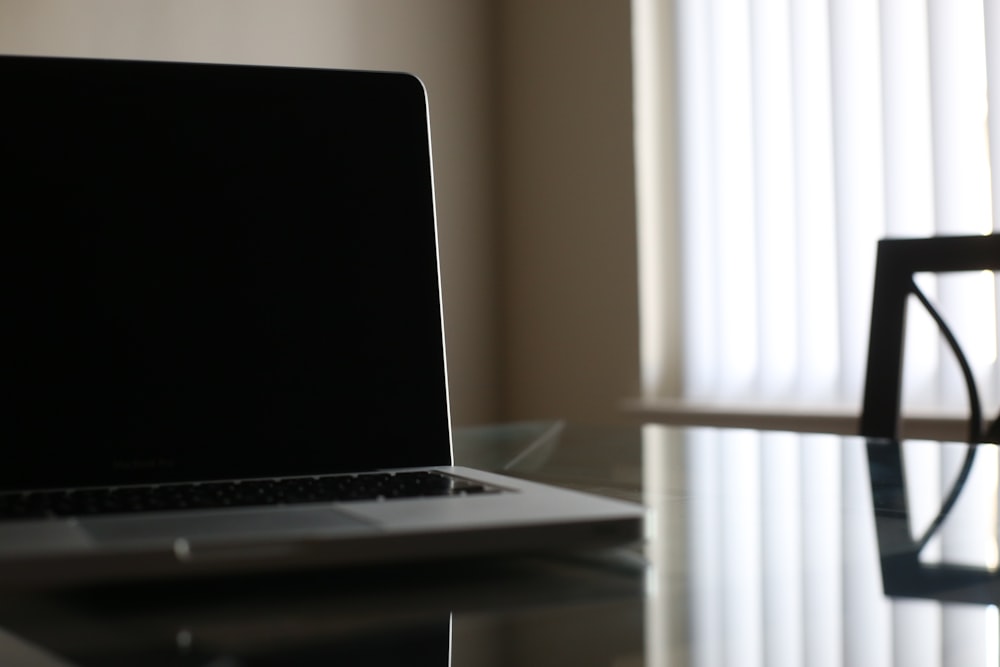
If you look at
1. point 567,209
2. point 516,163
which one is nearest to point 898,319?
point 567,209

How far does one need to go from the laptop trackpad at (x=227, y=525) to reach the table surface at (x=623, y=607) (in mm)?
21

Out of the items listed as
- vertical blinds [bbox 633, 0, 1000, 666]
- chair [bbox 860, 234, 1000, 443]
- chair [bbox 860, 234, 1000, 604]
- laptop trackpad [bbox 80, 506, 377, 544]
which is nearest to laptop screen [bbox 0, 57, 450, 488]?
laptop trackpad [bbox 80, 506, 377, 544]

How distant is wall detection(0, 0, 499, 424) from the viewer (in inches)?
→ 115

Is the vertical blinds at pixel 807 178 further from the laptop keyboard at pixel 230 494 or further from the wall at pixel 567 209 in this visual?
the laptop keyboard at pixel 230 494

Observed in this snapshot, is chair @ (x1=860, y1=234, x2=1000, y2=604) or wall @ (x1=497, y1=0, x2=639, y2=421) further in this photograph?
wall @ (x1=497, y1=0, x2=639, y2=421)

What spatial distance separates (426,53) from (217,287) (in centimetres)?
297

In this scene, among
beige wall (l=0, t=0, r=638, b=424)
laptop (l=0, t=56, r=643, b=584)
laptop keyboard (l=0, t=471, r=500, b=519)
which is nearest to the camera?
laptop keyboard (l=0, t=471, r=500, b=519)

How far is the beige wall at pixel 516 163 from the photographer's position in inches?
130

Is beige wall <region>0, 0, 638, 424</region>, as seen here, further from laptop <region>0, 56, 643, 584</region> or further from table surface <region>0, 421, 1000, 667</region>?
table surface <region>0, 421, 1000, 667</region>

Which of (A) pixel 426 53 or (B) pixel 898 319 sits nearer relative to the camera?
(B) pixel 898 319

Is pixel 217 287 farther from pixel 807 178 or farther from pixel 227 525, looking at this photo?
pixel 807 178

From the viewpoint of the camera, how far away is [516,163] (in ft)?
12.2

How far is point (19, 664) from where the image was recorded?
0.33 metres

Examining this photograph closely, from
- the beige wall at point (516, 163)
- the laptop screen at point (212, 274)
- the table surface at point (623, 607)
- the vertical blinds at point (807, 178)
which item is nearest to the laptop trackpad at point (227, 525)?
the table surface at point (623, 607)
